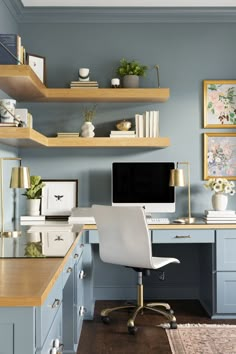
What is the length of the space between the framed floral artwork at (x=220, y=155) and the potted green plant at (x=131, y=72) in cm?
76

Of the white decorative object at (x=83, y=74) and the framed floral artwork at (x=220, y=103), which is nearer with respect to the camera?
the white decorative object at (x=83, y=74)

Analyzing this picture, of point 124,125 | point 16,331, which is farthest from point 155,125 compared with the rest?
point 16,331

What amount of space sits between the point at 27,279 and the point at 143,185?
2580 mm


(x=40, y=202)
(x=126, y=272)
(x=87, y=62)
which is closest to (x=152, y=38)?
(x=87, y=62)

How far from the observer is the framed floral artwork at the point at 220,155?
4.32 m

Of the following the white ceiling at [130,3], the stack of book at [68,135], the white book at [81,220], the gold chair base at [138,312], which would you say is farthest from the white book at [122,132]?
the gold chair base at [138,312]

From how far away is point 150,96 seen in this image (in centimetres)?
411

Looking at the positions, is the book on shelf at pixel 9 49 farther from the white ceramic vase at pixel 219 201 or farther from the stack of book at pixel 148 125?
the white ceramic vase at pixel 219 201

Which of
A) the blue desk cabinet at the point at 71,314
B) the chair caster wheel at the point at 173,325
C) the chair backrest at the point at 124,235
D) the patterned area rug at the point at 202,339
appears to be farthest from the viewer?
the chair caster wheel at the point at 173,325

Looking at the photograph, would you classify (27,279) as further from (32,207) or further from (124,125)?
(124,125)

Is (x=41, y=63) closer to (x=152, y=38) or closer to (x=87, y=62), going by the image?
(x=87, y=62)

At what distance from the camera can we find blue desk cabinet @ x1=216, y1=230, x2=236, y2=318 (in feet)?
12.4

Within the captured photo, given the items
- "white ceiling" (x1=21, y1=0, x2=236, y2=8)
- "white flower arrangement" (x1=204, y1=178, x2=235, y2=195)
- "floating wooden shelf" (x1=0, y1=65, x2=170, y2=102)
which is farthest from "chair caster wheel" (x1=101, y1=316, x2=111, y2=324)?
"white ceiling" (x1=21, y1=0, x2=236, y2=8)

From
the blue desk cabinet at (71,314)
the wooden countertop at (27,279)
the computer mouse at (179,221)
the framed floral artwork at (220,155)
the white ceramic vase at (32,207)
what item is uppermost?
the framed floral artwork at (220,155)
